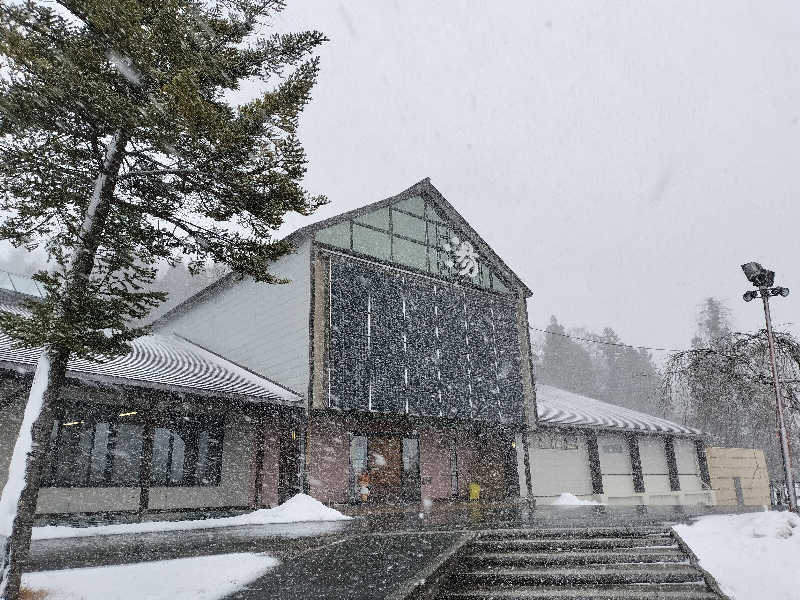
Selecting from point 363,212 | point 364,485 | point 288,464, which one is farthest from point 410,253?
point 288,464

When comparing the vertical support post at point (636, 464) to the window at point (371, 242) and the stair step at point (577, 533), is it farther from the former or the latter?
the stair step at point (577, 533)

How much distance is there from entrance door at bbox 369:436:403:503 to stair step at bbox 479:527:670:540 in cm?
1125

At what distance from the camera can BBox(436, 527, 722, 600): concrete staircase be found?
617 cm

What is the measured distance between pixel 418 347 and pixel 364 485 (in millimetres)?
4921

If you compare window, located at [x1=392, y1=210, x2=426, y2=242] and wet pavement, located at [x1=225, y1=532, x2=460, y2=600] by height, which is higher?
window, located at [x1=392, y1=210, x2=426, y2=242]

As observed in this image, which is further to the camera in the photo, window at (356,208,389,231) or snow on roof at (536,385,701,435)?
snow on roof at (536,385,701,435)

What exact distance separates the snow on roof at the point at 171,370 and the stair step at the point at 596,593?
705 cm

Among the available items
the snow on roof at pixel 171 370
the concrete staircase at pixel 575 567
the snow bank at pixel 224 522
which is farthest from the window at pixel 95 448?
→ the concrete staircase at pixel 575 567

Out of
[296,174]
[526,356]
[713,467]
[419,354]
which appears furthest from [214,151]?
[713,467]

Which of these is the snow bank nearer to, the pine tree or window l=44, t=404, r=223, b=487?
window l=44, t=404, r=223, b=487

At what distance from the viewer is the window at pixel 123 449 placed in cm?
1295

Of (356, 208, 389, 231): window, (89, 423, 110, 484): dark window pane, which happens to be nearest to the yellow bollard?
(356, 208, 389, 231): window

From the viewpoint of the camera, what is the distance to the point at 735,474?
27.4 meters

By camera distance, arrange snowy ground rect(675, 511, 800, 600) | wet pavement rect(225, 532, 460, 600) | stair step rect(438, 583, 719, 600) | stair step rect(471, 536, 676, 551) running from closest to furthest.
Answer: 1. wet pavement rect(225, 532, 460, 600)
2. stair step rect(438, 583, 719, 600)
3. snowy ground rect(675, 511, 800, 600)
4. stair step rect(471, 536, 676, 551)
